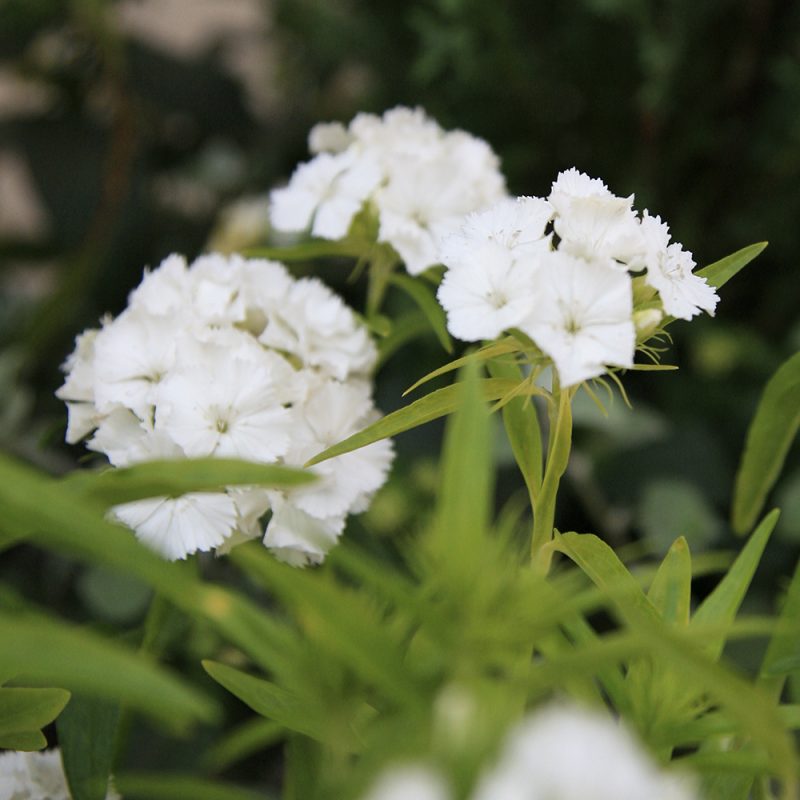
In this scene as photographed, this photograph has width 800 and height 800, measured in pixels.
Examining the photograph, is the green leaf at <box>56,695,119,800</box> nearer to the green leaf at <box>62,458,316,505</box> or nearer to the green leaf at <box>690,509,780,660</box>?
the green leaf at <box>62,458,316,505</box>

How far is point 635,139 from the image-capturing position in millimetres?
1104

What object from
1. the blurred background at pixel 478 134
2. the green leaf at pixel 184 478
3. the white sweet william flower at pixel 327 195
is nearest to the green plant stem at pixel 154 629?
the green leaf at pixel 184 478

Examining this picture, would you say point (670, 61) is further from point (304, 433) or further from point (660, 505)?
point (304, 433)

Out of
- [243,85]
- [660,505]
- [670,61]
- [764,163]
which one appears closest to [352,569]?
[660,505]

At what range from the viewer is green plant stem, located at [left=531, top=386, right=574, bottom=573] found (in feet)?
1.22

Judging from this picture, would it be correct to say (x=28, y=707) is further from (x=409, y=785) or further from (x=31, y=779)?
(x=409, y=785)

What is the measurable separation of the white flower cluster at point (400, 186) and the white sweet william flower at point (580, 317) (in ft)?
0.49

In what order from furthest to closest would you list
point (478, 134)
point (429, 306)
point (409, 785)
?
point (478, 134) → point (429, 306) → point (409, 785)

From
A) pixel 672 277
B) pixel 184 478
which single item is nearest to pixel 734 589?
pixel 672 277

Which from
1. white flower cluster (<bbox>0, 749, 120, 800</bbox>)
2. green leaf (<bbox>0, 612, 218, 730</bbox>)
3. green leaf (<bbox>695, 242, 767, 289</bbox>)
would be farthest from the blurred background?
green leaf (<bbox>0, 612, 218, 730</bbox>)

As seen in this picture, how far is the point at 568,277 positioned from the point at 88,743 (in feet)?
0.91

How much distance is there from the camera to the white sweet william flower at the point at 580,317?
0.34m

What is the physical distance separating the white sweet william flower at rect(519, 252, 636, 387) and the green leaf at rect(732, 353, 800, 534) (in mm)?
140

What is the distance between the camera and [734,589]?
393mm
